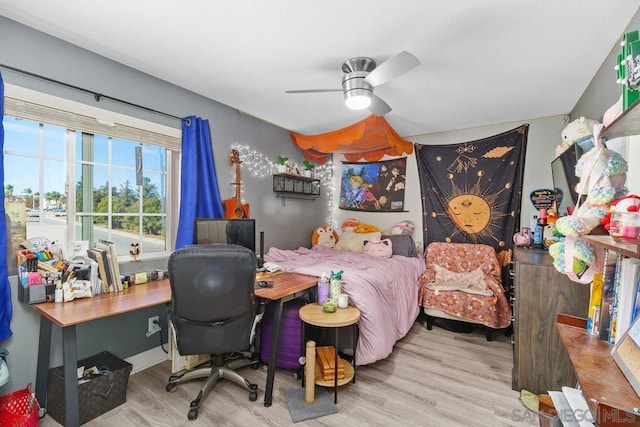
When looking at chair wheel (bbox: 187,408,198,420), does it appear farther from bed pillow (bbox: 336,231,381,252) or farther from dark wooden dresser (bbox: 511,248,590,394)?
bed pillow (bbox: 336,231,381,252)

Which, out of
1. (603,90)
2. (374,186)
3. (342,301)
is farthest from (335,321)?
(374,186)

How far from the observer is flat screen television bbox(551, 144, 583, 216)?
6.37ft

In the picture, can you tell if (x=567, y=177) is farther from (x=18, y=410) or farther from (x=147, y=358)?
(x=18, y=410)

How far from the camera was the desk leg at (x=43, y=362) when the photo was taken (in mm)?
1828

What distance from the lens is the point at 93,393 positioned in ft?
5.91

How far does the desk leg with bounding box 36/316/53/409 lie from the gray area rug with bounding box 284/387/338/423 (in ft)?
4.90

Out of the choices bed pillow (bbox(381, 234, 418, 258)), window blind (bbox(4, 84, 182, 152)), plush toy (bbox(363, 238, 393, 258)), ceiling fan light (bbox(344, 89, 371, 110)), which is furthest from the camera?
bed pillow (bbox(381, 234, 418, 258))

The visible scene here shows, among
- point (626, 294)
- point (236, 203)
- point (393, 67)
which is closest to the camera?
point (626, 294)

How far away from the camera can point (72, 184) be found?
2111 mm

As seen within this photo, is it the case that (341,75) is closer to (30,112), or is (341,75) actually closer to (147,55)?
(147,55)

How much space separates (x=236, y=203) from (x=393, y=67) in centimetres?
191

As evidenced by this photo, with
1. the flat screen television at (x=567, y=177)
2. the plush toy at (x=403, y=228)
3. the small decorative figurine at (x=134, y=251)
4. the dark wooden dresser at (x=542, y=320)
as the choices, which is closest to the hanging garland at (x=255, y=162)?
the small decorative figurine at (x=134, y=251)

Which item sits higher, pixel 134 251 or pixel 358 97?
pixel 358 97

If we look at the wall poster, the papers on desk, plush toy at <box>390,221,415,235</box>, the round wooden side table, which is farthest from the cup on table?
the wall poster
